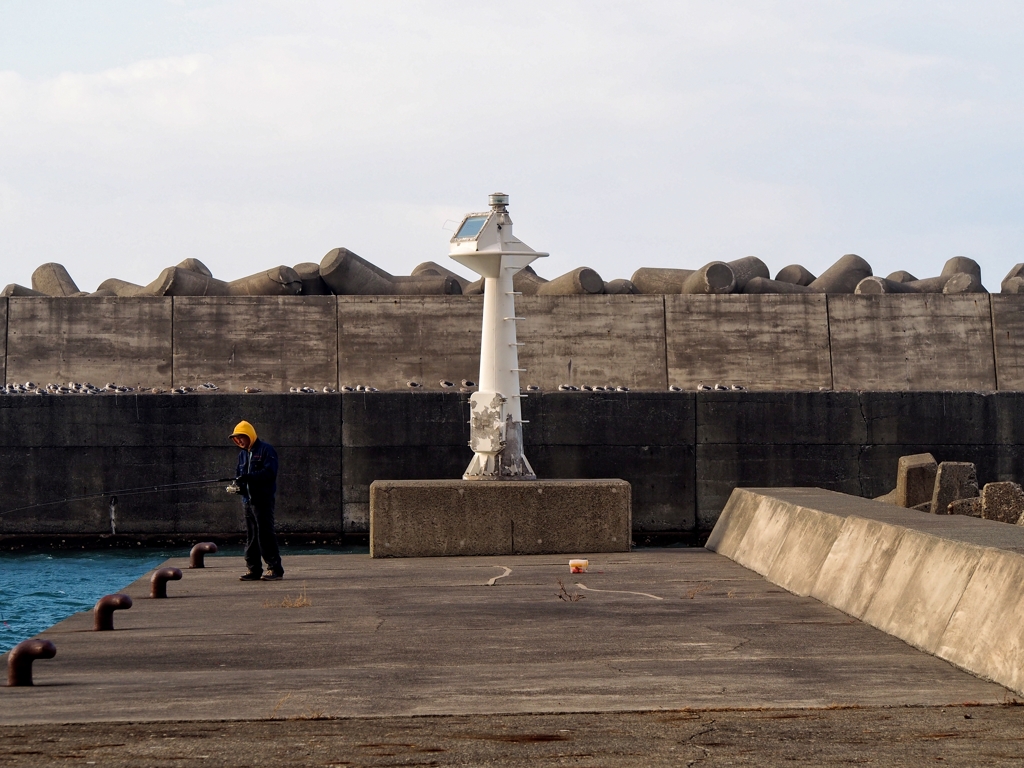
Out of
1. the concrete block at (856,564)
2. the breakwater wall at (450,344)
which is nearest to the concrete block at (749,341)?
the breakwater wall at (450,344)

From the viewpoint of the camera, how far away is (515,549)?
42.5ft

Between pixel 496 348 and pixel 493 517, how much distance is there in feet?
5.84

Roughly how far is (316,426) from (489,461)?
12852 millimetres

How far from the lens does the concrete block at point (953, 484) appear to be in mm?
15516

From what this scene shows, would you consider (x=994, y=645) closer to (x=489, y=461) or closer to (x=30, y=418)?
(x=489, y=461)

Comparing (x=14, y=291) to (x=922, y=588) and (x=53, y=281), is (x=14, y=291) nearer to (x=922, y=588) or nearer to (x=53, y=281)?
(x=53, y=281)

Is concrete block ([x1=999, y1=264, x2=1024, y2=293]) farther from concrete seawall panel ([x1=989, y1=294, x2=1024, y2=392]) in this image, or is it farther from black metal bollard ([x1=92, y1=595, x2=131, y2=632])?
black metal bollard ([x1=92, y1=595, x2=131, y2=632])

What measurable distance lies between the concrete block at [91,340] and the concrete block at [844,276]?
1790cm

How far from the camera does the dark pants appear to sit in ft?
36.7

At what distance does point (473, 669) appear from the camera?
261 inches

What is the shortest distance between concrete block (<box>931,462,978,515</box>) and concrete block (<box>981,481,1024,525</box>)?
1.80 meters

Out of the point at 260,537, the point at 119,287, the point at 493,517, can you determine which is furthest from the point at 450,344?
the point at 260,537

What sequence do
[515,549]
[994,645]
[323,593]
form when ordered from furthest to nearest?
[515,549]
[323,593]
[994,645]

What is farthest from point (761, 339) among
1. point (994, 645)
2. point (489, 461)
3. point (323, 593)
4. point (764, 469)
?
point (994, 645)
